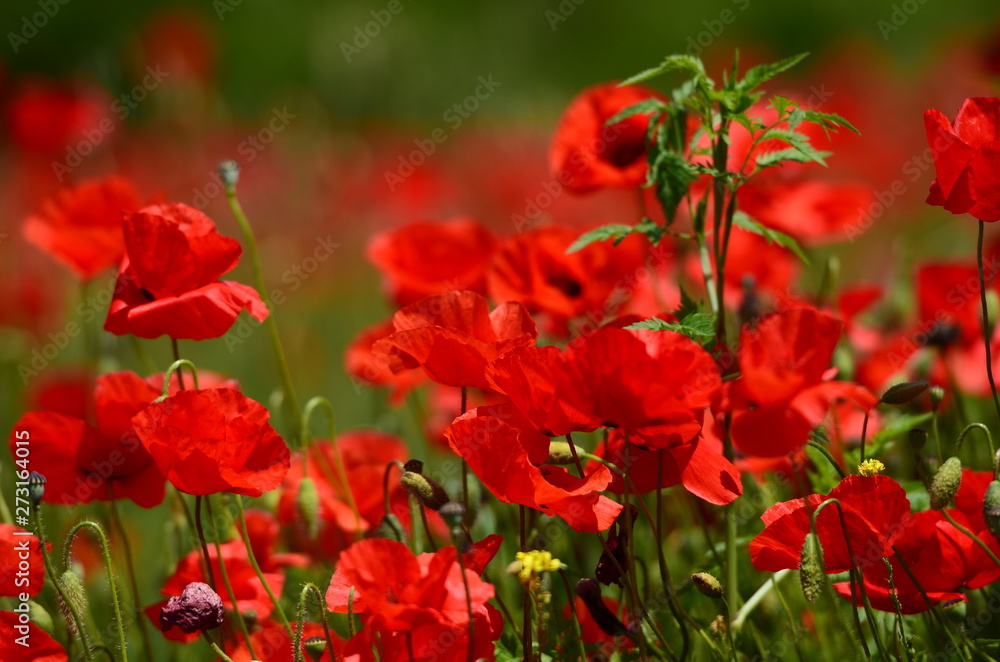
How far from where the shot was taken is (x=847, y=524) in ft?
3.47

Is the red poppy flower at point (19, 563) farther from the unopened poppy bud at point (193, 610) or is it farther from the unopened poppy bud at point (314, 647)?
the unopened poppy bud at point (314, 647)

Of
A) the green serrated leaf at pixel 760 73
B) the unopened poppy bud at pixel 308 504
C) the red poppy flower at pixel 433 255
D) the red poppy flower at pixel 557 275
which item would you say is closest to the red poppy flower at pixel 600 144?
the red poppy flower at pixel 557 275

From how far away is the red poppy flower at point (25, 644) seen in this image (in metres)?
1.14

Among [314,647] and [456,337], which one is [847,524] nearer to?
[456,337]

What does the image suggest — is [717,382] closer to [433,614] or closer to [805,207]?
[433,614]

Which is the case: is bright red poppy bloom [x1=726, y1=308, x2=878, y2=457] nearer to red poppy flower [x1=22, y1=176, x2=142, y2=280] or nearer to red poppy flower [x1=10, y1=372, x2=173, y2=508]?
red poppy flower [x1=10, y1=372, x2=173, y2=508]

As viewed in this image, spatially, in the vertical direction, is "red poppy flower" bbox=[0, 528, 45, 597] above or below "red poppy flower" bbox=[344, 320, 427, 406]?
below

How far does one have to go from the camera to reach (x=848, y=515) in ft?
3.44

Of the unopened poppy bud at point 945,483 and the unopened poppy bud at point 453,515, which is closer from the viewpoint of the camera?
the unopened poppy bud at point 453,515

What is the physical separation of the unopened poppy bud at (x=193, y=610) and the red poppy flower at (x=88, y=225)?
27.4 inches

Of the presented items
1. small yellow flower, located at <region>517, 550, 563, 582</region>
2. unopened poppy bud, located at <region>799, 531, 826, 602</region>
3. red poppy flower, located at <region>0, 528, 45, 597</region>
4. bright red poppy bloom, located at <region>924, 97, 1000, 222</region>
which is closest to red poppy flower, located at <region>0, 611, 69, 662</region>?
red poppy flower, located at <region>0, 528, 45, 597</region>

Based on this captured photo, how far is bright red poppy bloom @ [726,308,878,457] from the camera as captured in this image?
113cm

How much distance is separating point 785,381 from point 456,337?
0.34 metres

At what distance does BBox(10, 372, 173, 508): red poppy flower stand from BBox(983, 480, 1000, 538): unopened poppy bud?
34.7 inches
